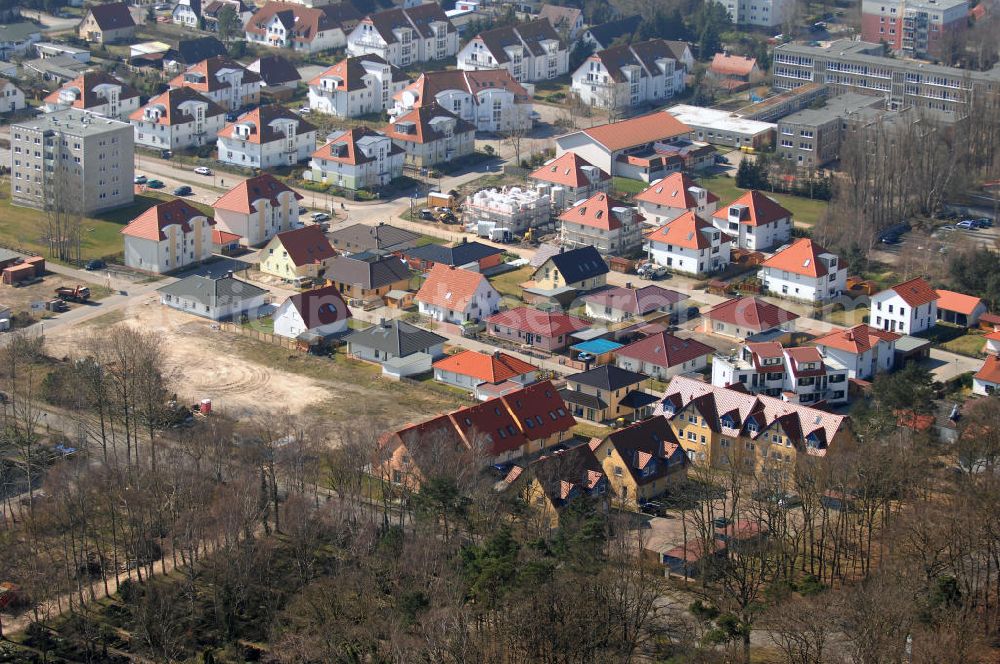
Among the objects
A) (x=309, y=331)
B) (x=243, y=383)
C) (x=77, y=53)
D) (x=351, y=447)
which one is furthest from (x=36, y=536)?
(x=77, y=53)

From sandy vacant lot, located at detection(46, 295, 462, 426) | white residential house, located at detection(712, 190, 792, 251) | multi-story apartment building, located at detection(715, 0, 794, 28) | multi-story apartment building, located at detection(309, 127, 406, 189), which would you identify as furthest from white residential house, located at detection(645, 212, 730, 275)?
multi-story apartment building, located at detection(715, 0, 794, 28)

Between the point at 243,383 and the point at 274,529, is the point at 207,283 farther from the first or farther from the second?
the point at 274,529

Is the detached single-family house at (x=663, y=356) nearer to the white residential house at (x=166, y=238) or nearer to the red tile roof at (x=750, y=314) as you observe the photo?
the red tile roof at (x=750, y=314)

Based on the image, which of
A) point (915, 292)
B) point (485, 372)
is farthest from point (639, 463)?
point (915, 292)

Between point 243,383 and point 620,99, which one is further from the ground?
point 620,99

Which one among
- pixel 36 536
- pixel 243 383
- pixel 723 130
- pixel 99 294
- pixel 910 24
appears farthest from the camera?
pixel 910 24

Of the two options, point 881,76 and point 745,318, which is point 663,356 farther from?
point 881,76

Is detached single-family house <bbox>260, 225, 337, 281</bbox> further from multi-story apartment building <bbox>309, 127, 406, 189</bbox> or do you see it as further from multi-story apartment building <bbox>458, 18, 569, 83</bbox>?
multi-story apartment building <bbox>458, 18, 569, 83</bbox>
